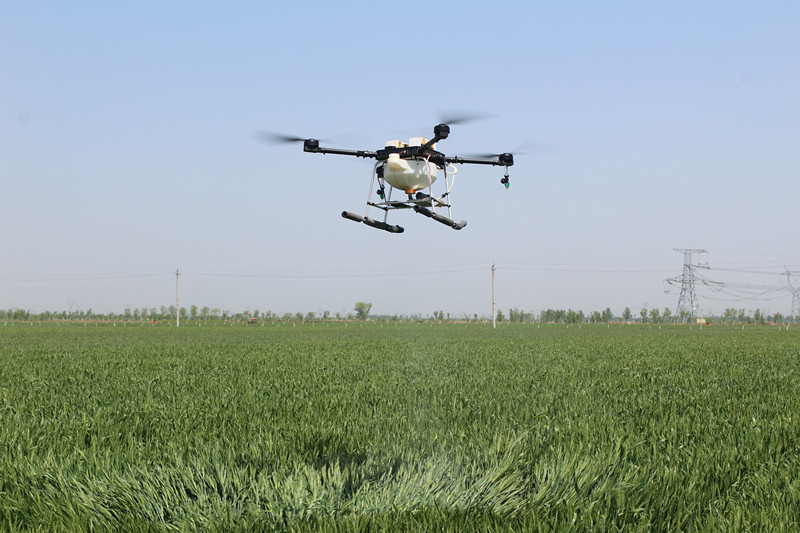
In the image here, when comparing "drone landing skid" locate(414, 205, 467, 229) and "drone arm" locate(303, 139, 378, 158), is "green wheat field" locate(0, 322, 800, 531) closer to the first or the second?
"drone landing skid" locate(414, 205, 467, 229)

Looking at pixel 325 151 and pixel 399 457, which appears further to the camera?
pixel 325 151

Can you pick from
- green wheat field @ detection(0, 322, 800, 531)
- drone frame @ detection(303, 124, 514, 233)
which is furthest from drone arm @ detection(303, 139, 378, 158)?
green wheat field @ detection(0, 322, 800, 531)

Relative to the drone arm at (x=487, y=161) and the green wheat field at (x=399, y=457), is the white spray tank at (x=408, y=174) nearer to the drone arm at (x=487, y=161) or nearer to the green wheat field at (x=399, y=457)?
the drone arm at (x=487, y=161)

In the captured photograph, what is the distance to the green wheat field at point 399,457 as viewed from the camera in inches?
165

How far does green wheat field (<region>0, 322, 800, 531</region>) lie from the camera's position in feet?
13.8

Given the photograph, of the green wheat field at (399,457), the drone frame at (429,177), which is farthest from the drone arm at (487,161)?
the green wheat field at (399,457)

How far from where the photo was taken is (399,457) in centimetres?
550

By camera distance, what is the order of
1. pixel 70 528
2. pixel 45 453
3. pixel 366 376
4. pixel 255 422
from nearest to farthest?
pixel 70 528, pixel 45 453, pixel 255 422, pixel 366 376

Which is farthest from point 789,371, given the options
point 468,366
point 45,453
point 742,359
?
point 45,453

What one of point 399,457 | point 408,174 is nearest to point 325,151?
point 408,174

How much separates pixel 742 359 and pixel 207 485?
765 inches

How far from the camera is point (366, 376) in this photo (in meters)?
13.8

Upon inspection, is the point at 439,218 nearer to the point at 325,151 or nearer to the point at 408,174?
the point at 408,174

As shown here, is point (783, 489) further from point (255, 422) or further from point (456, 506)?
point (255, 422)
